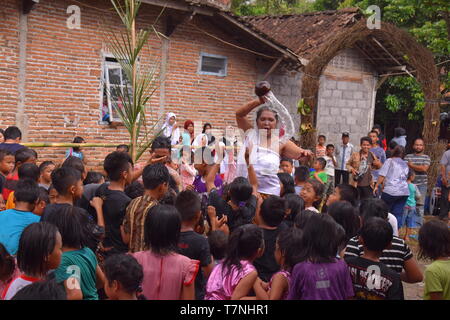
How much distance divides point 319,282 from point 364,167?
248 inches

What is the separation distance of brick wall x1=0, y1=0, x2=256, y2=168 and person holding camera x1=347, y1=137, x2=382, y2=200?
404cm

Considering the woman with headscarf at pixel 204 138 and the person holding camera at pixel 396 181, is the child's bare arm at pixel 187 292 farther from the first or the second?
the woman with headscarf at pixel 204 138

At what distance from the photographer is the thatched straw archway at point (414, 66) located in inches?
401

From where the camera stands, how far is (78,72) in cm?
996

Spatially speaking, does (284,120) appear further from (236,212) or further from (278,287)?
(278,287)

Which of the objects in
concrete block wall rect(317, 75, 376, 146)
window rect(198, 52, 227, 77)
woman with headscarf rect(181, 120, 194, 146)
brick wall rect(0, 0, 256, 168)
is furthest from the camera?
concrete block wall rect(317, 75, 376, 146)

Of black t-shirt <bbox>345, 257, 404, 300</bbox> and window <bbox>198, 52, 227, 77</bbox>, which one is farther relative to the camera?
window <bbox>198, 52, 227, 77</bbox>

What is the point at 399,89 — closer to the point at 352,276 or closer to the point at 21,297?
the point at 352,276

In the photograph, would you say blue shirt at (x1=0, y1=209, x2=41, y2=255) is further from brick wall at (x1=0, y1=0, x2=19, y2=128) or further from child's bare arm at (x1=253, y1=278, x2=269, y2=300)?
brick wall at (x1=0, y1=0, x2=19, y2=128)

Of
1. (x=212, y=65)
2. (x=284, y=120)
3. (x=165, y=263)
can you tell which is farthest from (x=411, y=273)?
(x=212, y=65)

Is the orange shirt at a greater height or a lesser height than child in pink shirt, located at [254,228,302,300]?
greater

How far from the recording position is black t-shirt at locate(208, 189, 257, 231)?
423 centimetres

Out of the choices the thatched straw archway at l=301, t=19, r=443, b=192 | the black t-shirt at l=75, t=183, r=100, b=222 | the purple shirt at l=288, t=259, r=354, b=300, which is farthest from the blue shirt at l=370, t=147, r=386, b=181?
the purple shirt at l=288, t=259, r=354, b=300
